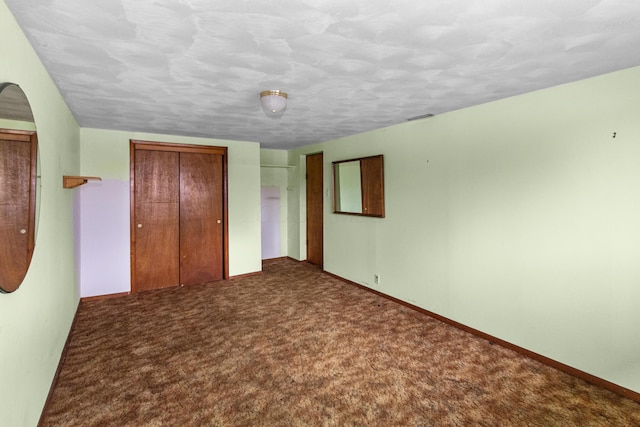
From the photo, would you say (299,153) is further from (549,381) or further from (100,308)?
(549,381)

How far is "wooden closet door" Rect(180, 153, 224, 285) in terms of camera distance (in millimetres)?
4742

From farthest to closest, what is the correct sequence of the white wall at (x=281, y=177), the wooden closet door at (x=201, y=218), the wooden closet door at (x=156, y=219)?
the white wall at (x=281, y=177)
the wooden closet door at (x=201, y=218)
the wooden closet door at (x=156, y=219)

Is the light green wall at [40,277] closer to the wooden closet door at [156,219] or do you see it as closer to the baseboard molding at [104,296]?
the baseboard molding at [104,296]

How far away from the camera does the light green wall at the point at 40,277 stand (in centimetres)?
140

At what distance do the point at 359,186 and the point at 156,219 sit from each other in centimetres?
297

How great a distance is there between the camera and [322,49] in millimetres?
1839

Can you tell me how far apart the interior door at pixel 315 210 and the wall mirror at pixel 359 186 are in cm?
63

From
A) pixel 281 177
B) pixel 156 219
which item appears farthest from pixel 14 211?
pixel 281 177

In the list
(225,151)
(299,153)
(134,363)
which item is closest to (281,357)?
(134,363)

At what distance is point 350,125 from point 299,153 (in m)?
2.22

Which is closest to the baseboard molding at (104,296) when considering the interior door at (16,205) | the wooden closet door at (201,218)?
the wooden closet door at (201,218)

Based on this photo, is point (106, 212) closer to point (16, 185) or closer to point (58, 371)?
point (58, 371)

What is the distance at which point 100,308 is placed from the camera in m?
3.85

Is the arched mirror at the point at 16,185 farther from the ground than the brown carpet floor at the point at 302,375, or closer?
farther from the ground
